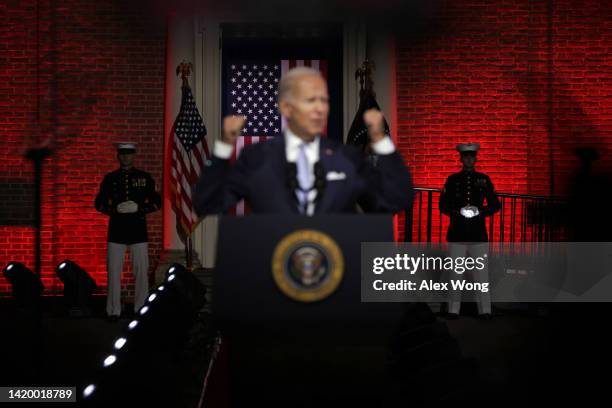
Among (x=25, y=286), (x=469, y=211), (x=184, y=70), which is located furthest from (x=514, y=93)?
(x=25, y=286)

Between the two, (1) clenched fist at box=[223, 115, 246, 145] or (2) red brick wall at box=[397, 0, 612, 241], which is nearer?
(1) clenched fist at box=[223, 115, 246, 145]

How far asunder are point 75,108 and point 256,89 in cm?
218

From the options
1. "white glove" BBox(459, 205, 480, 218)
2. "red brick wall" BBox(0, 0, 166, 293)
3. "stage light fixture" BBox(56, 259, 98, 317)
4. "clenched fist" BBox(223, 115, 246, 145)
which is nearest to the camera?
"clenched fist" BBox(223, 115, 246, 145)

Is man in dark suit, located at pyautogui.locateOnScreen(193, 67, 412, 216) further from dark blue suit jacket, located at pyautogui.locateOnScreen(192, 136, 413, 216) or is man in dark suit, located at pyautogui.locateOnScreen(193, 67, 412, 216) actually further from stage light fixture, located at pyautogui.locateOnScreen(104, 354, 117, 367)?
stage light fixture, located at pyautogui.locateOnScreen(104, 354, 117, 367)

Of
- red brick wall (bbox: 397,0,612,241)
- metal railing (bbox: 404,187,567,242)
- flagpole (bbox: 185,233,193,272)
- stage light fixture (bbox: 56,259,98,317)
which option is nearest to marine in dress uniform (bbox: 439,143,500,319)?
metal railing (bbox: 404,187,567,242)

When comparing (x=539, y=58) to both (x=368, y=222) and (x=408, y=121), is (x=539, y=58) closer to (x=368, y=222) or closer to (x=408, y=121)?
(x=408, y=121)

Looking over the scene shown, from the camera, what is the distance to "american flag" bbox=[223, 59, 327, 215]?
8016mm

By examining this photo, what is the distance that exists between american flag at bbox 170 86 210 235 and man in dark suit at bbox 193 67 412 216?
5.49m

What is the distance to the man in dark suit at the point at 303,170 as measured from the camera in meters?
1.75

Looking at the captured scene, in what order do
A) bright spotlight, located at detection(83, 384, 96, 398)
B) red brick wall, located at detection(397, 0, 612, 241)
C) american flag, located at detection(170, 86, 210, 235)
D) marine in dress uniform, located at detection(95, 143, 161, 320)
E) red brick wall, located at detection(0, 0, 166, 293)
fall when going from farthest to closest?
red brick wall, located at detection(397, 0, 612, 241) → red brick wall, located at detection(0, 0, 166, 293) → american flag, located at detection(170, 86, 210, 235) → marine in dress uniform, located at detection(95, 143, 161, 320) → bright spotlight, located at detection(83, 384, 96, 398)

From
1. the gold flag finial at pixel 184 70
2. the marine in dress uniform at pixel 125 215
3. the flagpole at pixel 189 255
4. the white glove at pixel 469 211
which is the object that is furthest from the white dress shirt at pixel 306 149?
the gold flag finial at pixel 184 70

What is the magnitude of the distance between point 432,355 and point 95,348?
3.33 m

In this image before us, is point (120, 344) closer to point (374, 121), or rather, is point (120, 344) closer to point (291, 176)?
point (291, 176)

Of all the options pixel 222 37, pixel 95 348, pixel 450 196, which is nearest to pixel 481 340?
pixel 450 196
